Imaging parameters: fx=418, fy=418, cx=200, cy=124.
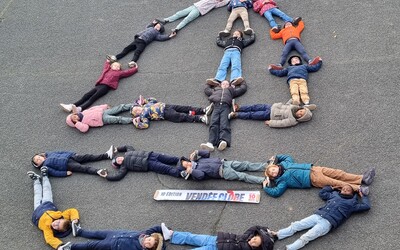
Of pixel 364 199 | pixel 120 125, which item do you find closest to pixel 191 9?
pixel 120 125

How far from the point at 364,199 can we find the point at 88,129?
5550 mm

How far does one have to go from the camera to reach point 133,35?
35.3 feet

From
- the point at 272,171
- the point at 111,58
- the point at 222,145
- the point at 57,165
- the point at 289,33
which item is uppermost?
the point at 289,33

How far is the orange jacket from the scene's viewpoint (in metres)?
9.35

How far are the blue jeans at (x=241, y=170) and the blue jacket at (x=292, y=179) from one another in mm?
310

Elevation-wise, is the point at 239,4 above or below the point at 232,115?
above

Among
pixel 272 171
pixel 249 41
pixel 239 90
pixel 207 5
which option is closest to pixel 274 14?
pixel 249 41

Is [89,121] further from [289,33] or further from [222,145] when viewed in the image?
[289,33]

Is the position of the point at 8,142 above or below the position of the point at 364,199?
above

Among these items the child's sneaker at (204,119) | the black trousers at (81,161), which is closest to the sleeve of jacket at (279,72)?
the child's sneaker at (204,119)

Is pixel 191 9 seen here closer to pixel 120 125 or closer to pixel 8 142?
pixel 120 125

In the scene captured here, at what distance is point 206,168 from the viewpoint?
24.2 ft

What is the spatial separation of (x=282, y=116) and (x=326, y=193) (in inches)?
71.5

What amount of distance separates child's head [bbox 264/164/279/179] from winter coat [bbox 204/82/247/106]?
1843 millimetres
